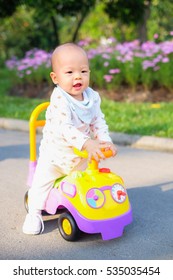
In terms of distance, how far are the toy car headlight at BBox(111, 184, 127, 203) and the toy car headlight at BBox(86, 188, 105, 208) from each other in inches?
3.3

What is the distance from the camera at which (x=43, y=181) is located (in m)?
3.10

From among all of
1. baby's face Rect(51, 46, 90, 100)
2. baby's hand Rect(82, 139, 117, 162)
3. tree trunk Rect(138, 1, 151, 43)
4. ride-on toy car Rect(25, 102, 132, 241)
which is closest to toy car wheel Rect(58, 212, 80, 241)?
ride-on toy car Rect(25, 102, 132, 241)

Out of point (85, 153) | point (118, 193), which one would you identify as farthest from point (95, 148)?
point (118, 193)

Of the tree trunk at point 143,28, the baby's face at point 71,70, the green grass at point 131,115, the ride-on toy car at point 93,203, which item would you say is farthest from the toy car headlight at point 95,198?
the tree trunk at point 143,28

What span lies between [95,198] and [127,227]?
18.6 inches

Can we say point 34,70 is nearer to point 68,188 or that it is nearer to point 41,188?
point 41,188

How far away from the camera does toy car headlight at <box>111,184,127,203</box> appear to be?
2889 mm

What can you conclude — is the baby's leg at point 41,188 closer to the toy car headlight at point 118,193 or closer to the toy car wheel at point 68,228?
the toy car wheel at point 68,228

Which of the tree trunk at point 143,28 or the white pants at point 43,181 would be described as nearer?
the white pants at point 43,181

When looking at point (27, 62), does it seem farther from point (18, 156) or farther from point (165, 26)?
point (165, 26)

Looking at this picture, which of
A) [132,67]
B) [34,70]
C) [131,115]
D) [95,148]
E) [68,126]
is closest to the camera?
[95,148]

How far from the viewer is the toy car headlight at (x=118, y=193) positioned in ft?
9.48

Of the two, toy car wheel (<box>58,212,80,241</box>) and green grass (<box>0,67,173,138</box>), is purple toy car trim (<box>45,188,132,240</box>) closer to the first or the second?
toy car wheel (<box>58,212,80,241</box>)

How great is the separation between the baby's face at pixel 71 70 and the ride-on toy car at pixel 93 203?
0.43 meters
